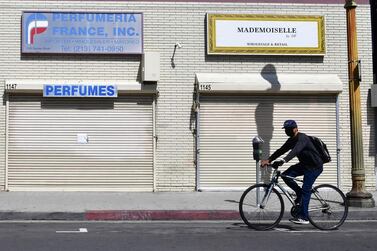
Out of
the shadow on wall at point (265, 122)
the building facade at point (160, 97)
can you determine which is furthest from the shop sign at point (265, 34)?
the shadow on wall at point (265, 122)

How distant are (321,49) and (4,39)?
831cm

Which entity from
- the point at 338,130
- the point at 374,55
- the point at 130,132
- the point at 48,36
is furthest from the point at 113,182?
the point at 374,55

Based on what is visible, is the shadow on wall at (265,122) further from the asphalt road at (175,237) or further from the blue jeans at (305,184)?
the blue jeans at (305,184)

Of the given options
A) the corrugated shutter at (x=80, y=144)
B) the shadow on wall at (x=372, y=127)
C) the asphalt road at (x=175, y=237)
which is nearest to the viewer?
the asphalt road at (x=175, y=237)

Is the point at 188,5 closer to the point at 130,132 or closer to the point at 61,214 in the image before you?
the point at 130,132

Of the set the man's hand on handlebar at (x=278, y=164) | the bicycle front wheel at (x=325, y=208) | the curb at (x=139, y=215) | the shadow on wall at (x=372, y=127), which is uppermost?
the shadow on wall at (x=372, y=127)

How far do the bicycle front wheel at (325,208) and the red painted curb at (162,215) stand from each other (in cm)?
187

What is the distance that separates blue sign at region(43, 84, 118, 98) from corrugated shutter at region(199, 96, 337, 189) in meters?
2.43

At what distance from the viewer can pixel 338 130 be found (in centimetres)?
1480

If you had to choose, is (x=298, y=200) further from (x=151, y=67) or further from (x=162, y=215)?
(x=151, y=67)

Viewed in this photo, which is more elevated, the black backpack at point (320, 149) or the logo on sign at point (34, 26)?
the logo on sign at point (34, 26)

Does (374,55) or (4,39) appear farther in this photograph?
(374,55)

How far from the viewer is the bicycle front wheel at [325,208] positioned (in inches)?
377

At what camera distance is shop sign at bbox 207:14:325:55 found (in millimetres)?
14586
